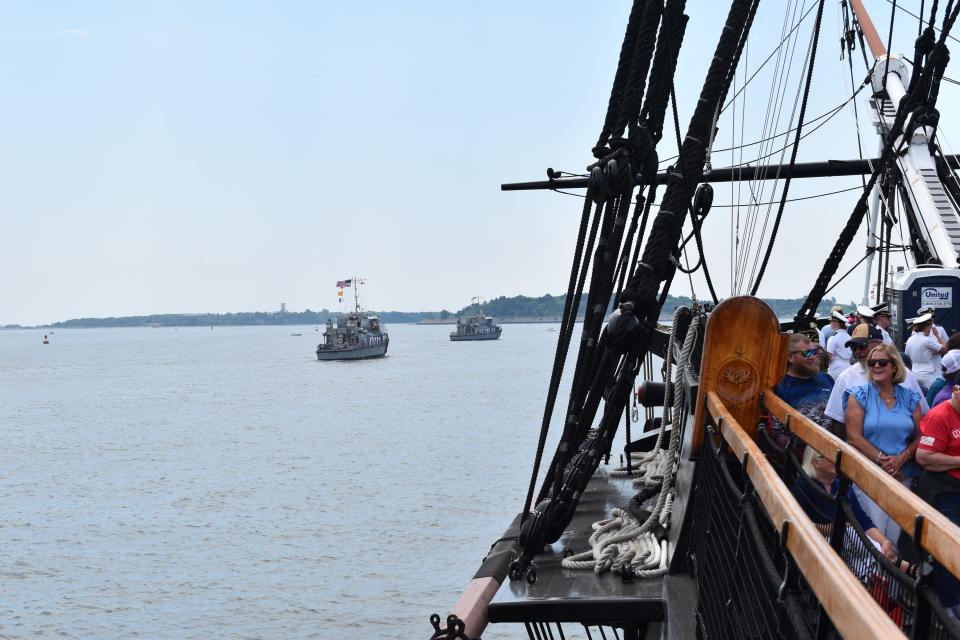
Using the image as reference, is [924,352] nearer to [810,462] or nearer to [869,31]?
[810,462]

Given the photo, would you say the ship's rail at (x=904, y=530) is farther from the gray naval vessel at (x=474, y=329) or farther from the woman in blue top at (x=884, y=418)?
the gray naval vessel at (x=474, y=329)

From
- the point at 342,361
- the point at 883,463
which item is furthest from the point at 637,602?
the point at 342,361

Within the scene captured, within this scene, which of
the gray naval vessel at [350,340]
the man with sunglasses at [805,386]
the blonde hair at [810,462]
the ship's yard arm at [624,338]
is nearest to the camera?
the blonde hair at [810,462]

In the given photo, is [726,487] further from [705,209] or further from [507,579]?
[705,209]

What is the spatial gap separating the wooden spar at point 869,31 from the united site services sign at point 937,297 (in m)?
7.71

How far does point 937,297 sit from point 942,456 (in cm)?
998

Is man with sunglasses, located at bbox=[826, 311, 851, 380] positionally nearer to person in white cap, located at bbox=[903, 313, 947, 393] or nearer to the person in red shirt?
person in white cap, located at bbox=[903, 313, 947, 393]

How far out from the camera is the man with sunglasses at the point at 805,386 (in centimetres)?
520

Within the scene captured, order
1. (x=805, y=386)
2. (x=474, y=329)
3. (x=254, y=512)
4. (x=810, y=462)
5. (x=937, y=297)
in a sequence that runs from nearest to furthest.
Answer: (x=810, y=462) → (x=805, y=386) → (x=937, y=297) → (x=254, y=512) → (x=474, y=329)

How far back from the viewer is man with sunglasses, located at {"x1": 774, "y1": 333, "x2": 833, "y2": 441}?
5.20 meters

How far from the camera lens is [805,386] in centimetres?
534

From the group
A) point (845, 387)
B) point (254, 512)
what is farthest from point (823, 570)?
point (254, 512)

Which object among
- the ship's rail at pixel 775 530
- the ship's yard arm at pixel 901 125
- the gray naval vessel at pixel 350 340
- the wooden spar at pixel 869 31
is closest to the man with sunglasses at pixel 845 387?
the ship's rail at pixel 775 530

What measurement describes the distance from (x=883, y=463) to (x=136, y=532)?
23.2 m
